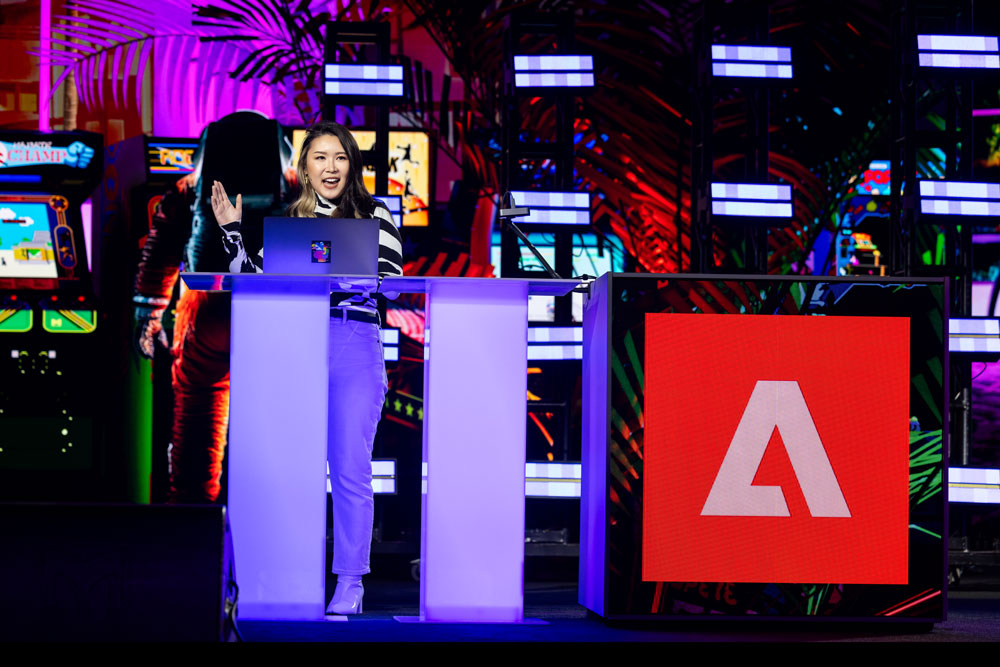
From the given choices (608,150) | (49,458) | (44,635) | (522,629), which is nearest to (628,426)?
(522,629)

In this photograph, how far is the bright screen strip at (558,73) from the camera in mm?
5695

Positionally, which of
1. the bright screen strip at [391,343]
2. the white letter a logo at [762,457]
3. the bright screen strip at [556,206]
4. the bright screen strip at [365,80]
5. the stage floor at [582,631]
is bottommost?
the stage floor at [582,631]

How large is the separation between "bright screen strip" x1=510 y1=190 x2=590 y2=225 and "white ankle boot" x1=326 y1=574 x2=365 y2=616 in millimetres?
2664

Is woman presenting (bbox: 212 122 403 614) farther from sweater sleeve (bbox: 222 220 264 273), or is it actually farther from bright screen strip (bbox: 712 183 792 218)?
bright screen strip (bbox: 712 183 792 218)

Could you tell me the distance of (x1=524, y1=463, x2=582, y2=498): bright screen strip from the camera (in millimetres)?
5590

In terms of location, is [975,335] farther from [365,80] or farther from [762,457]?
[365,80]

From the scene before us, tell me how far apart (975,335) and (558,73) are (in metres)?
2.50

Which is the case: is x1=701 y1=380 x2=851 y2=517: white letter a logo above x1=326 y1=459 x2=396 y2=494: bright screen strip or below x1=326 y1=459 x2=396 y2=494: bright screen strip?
above

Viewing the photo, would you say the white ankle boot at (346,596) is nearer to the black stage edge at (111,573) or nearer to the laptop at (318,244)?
the black stage edge at (111,573)

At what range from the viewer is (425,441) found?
3395 millimetres

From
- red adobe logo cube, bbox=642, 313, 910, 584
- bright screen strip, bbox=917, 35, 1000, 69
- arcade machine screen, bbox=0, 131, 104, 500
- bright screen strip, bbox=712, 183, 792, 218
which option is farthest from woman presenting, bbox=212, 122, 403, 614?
bright screen strip, bbox=917, 35, 1000, 69

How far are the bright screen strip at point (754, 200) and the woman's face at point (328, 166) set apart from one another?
268 cm

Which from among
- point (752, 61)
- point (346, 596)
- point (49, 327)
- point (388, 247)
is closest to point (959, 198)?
point (752, 61)

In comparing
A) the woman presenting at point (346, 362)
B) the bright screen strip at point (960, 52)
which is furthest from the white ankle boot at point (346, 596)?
the bright screen strip at point (960, 52)
